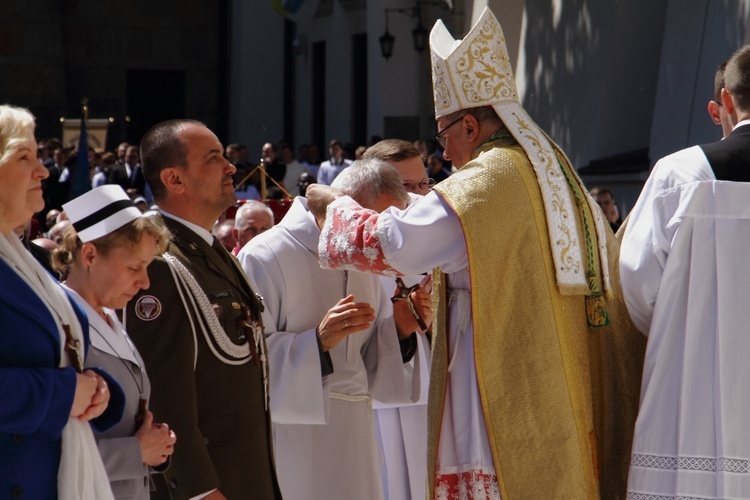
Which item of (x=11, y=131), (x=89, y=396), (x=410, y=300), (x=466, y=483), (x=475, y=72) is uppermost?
(x=475, y=72)

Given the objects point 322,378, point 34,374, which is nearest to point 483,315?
point 322,378

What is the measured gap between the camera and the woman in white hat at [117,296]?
3412 millimetres

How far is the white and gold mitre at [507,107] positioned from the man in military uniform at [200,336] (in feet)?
2.65

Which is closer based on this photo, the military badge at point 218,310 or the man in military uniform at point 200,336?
the man in military uniform at point 200,336

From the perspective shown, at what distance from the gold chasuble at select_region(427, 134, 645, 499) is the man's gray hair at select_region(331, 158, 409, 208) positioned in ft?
1.94

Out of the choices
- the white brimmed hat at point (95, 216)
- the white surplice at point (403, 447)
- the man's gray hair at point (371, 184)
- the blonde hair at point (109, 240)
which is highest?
the man's gray hair at point (371, 184)

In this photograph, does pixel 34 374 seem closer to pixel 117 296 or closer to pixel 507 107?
pixel 117 296

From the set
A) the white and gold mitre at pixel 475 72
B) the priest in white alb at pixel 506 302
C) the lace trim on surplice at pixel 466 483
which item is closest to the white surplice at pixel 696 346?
the priest in white alb at pixel 506 302

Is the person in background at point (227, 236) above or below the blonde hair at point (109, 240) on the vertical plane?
below

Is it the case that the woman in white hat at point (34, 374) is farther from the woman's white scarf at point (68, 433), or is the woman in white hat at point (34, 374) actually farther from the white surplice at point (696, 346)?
the white surplice at point (696, 346)

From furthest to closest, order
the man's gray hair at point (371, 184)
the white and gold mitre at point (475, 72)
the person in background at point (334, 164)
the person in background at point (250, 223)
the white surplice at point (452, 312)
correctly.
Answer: the person in background at point (334, 164) → the person in background at point (250, 223) → the man's gray hair at point (371, 184) → the white and gold mitre at point (475, 72) → the white surplice at point (452, 312)

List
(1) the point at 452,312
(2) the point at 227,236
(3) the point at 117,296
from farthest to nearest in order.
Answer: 1. (2) the point at 227,236
2. (1) the point at 452,312
3. (3) the point at 117,296

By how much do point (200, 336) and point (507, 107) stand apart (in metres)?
1.29

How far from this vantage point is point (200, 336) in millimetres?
3932
